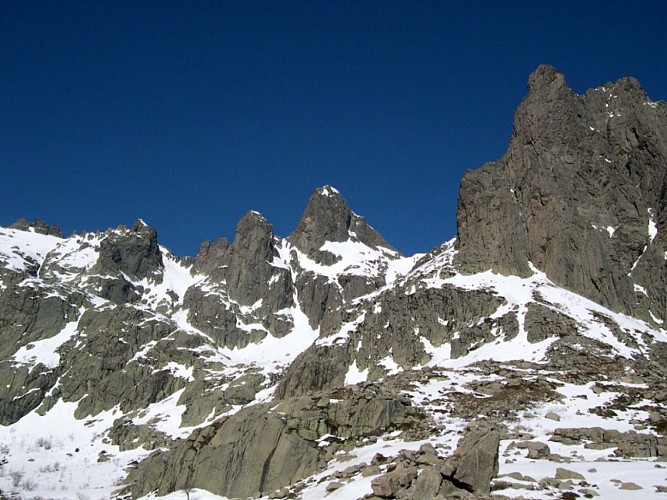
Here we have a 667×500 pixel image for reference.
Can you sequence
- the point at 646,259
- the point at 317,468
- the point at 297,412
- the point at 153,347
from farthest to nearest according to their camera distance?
the point at 153,347 → the point at 646,259 → the point at 297,412 → the point at 317,468

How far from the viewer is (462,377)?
5712cm

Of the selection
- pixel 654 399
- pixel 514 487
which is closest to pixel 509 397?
pixel 654 399

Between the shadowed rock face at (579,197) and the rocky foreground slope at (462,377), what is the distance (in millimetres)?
384

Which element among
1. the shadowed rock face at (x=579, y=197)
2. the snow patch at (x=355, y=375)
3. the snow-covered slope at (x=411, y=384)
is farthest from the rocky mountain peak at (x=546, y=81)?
the snow patch at (x=355, y=375)

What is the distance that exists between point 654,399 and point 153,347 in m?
168

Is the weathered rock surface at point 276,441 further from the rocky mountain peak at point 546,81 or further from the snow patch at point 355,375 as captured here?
the rocky mountain peak at point 546,81

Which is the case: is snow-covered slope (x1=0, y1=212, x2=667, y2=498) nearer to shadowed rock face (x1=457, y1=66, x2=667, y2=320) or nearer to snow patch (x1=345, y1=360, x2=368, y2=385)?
snow patch (x1=345, y1=360, x2=368, y2=385)

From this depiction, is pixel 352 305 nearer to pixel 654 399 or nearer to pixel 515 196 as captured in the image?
pixel 515 196

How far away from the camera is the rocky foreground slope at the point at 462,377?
1093 inches

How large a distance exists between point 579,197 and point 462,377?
6777 cm

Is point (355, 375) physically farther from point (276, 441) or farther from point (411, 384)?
point (276, 441)

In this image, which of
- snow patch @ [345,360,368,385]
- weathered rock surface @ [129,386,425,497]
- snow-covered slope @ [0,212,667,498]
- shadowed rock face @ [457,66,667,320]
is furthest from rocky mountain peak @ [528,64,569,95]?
weathered rock surface @ [129,386,425,497]

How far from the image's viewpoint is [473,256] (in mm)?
108938

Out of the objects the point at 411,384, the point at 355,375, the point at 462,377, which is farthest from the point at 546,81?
the point at 411,384
